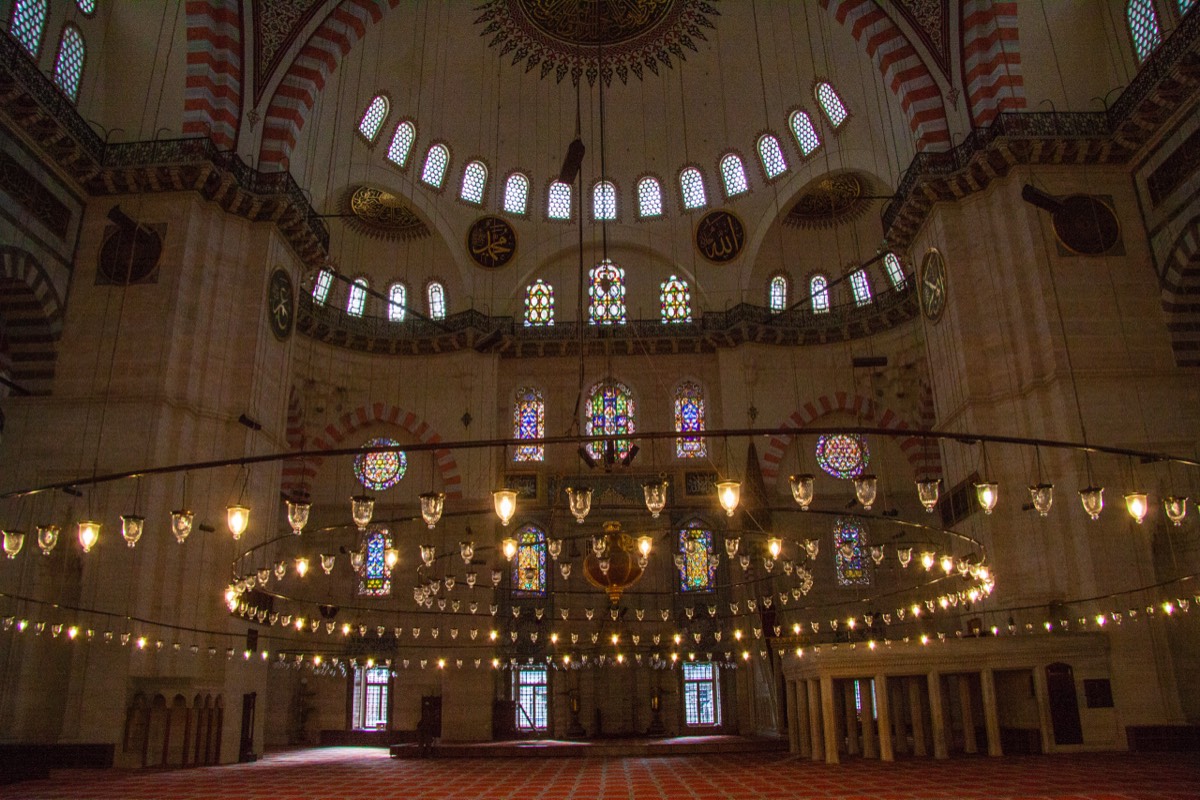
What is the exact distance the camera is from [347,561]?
75.7 ft

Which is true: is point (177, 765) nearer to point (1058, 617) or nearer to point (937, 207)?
point (1058, 617)

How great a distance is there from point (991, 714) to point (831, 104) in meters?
15.5

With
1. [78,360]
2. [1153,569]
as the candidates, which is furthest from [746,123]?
[78,360]

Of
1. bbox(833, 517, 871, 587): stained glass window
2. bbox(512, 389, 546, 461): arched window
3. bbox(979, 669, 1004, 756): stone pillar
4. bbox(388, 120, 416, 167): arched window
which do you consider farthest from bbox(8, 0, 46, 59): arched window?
bbox(833, 517, 871, 587): stained glass window

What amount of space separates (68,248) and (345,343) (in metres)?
8.79

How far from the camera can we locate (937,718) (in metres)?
12.5

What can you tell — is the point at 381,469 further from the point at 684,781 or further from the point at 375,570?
the point at 684,781

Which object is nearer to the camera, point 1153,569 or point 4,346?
point 1153,569

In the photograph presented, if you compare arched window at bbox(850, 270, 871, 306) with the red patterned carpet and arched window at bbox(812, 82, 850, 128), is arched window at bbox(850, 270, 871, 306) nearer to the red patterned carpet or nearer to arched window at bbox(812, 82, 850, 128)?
arched window at bbox(812, 82, 850, 128)

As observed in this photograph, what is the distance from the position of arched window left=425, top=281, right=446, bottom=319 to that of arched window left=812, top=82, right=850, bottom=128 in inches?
450

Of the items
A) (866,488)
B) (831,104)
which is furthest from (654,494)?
(831,104)

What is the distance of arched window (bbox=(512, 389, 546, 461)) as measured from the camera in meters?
24.4

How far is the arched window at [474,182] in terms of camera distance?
2462 centimetres

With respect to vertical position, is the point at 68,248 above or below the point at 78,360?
above
